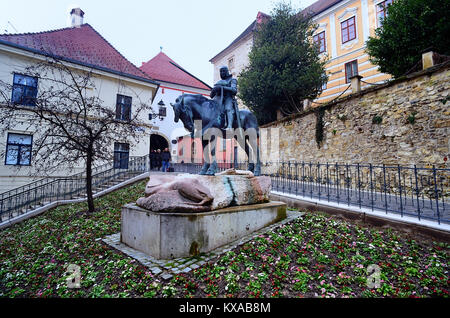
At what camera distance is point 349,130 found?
409 inches

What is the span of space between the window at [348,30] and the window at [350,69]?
220cm

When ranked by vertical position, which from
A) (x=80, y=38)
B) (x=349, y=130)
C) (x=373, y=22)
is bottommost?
(x=349, y=130)

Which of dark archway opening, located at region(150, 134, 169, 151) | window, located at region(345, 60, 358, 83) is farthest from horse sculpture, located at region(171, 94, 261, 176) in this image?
window, located at region(345, 60, 358, 83)

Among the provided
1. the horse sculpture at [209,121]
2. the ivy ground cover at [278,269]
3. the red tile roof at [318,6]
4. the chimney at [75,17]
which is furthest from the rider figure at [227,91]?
the red tile roof at [318,6]

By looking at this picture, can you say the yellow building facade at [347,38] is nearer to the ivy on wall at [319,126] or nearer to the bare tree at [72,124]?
the ivy on wall at [319,126]

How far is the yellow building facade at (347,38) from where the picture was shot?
17.5m

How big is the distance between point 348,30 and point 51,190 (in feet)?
85.2

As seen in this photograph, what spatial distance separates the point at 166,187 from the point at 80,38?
61.9 ft

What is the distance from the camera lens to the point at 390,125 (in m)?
8.77

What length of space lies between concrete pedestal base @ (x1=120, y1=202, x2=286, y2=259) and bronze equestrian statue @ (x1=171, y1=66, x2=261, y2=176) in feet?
3.45

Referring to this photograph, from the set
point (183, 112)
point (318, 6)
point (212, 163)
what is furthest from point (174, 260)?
point (318, 6)

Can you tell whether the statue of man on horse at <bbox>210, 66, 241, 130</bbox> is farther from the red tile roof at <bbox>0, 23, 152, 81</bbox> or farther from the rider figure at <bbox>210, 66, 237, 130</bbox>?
the red tile roof at <bbox>0, 23, 152, 81</bbox>
